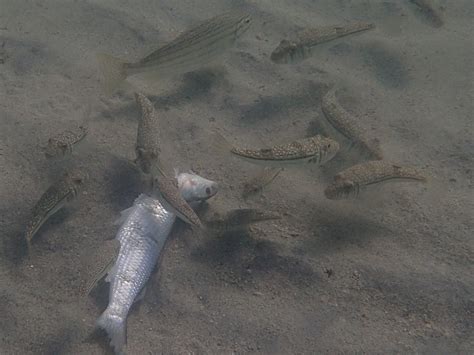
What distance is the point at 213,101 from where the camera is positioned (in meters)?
4.82

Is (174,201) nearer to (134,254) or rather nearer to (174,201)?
(174,201)

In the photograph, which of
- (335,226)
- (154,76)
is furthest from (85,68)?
(335,226)

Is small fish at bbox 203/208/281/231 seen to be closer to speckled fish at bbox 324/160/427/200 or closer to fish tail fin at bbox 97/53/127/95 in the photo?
speckled fish at bbox 324/160/427/200

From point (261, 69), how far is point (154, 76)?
1.53 meters

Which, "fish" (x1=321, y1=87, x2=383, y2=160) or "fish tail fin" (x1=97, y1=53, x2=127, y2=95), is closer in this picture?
"fish" (x1=321, y1=87, x2=383, y2=160)

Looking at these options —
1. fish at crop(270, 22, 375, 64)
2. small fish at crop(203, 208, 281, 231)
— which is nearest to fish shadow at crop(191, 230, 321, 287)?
small fish at crop(203, 208, 281, 231)

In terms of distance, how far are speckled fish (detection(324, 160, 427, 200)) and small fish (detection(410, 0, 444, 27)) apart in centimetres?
309

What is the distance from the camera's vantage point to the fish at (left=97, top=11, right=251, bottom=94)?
4.17 meters

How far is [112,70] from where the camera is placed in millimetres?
4203

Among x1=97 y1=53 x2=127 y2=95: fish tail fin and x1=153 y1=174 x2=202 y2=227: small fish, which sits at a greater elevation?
x1=97 y1=53 x2=127 y2=95: fish tail fin

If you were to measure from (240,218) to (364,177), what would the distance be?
1.04 meters

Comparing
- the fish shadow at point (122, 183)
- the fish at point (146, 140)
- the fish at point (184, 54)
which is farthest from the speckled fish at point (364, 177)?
the fish at point (184, 54)

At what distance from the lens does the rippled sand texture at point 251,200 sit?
309 cm

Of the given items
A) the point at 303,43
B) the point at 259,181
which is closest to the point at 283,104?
the point at 303,43
